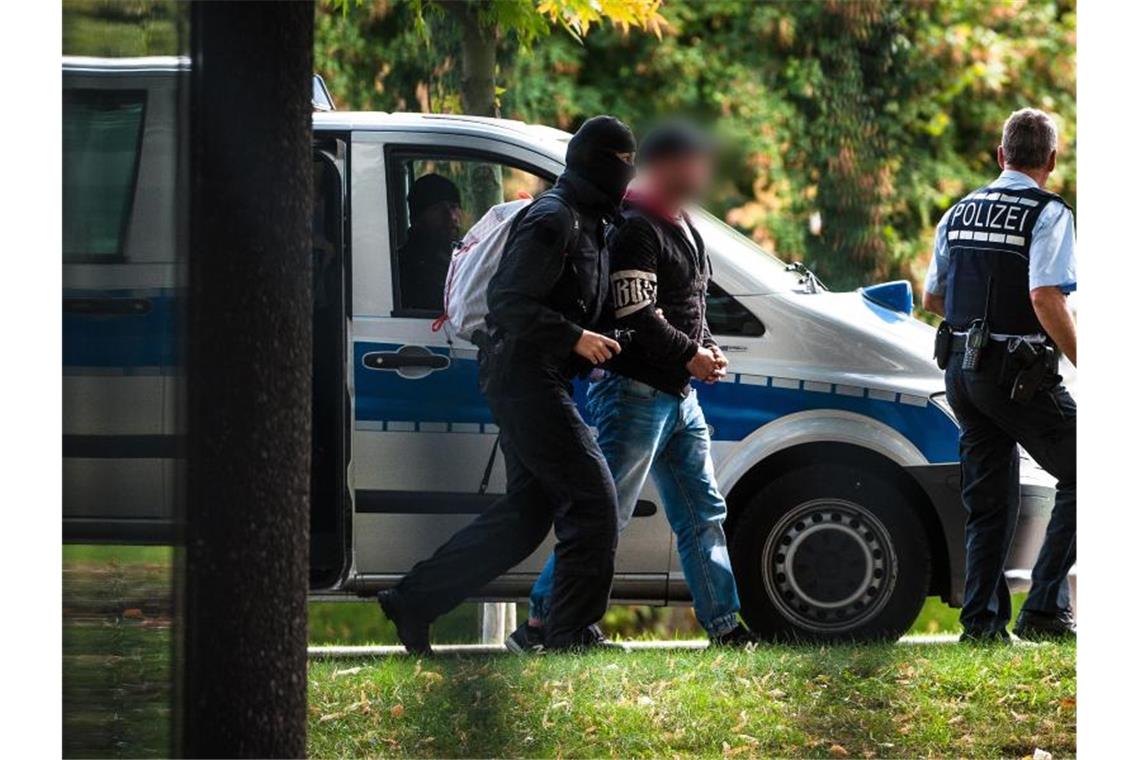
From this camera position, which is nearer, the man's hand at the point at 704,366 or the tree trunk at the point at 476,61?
the man's hand at the point at 704,366

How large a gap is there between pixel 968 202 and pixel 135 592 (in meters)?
3.02

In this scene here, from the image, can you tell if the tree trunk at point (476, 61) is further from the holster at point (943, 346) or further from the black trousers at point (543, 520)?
the holster at point (943, 346)

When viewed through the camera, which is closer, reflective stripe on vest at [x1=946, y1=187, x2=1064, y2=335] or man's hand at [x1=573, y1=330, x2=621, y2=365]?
man's hand at [x1=573, y1=330, x2=621, y2=365]

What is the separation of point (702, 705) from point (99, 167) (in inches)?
96.4

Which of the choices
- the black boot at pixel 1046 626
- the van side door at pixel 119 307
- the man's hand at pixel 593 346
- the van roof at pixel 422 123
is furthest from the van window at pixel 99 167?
the black boot at pixel 1046 626

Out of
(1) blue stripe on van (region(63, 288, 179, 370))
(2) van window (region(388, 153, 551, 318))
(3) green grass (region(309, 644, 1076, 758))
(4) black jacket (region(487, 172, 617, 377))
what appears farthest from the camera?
(2) van window (region(388, 153, 551, 318))

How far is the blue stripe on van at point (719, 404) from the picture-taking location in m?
5.77

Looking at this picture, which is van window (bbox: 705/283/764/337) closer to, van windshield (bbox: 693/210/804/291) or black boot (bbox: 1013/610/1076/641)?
van windshield (bbox: 693/210/804/291)

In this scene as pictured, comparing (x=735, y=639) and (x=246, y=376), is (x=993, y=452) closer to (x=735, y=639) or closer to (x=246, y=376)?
(x=735, y=639)

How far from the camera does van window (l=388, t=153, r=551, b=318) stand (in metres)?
5.83

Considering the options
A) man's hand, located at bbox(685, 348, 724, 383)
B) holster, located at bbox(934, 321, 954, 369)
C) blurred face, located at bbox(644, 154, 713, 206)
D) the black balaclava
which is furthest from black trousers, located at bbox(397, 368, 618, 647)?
holster, located at bbox(934, 321, 954, 369)

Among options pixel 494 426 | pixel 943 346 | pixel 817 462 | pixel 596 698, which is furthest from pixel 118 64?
pixel 943 346

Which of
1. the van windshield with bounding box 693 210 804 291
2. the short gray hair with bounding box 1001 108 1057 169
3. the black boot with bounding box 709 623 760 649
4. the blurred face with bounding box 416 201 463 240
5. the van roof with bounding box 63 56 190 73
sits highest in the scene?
the van roof with bounding box 63 56 190 73

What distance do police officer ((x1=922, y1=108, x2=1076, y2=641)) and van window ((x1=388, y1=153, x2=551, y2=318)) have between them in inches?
59.0
